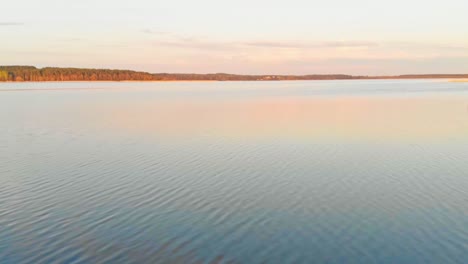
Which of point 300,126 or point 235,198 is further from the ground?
point 300,126

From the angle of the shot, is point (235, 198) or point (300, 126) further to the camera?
point (300, 126)

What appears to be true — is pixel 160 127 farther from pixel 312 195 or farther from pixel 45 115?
pixel 312 195

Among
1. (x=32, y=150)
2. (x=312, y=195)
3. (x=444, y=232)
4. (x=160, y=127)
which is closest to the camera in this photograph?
(x=444, y=232)

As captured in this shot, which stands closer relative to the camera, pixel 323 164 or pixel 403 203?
pixel 403 203

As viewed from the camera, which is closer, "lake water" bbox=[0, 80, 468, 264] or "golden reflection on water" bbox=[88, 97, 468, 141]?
"lake water" bbox=[0, 80, 468, 264]

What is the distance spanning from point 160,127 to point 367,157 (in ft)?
50.8

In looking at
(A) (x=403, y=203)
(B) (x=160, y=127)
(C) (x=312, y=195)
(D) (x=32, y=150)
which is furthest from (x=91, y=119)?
(A) (x=403, y=203)

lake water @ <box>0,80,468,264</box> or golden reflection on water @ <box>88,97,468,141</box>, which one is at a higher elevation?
golden reflection on water @ <box>88,97,468,141</box>

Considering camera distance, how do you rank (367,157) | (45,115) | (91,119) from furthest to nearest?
(45,115) → (91,119) → (367,157)

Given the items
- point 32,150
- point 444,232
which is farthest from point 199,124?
point 444,232

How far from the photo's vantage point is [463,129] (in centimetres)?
2494

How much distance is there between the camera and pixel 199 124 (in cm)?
2875

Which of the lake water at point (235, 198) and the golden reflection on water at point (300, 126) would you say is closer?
the lake water at point (235, 198)

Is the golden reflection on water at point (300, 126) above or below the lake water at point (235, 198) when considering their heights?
above
